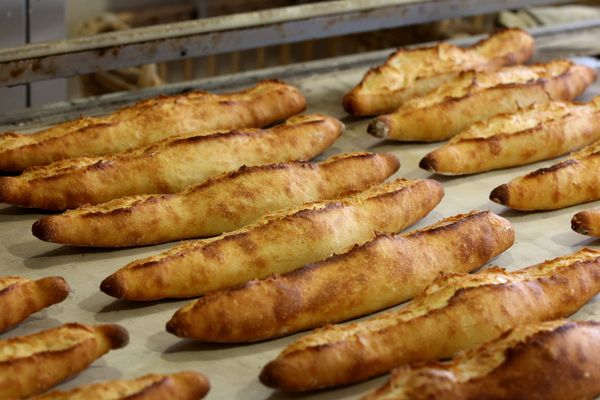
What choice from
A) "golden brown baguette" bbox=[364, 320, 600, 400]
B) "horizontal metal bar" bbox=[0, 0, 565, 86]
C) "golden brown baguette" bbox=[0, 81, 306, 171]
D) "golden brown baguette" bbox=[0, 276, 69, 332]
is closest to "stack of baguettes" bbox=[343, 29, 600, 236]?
"horizontal metal bar" bbox=[0, 0, 565, 86]

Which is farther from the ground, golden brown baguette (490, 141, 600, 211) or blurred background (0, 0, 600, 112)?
blurred background (0, 0, 600, 112)

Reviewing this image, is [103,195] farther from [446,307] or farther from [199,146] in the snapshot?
[446,307]

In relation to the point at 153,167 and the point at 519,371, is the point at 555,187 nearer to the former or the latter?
the point at 519,371

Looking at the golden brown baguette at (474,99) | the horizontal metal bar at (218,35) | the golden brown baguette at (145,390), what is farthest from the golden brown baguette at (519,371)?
the horizontal metal bar at (218,35)

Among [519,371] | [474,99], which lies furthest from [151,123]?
[519,371]

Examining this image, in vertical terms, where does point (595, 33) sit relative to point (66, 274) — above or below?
above

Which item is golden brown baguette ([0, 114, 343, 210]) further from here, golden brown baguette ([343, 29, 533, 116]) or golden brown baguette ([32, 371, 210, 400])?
golden brown baguette ([32, 371, 210, 400])

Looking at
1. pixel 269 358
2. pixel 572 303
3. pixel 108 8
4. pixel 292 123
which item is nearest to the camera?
pixel 269 358

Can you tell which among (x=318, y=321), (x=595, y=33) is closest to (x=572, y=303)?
(x=318, y=321)
